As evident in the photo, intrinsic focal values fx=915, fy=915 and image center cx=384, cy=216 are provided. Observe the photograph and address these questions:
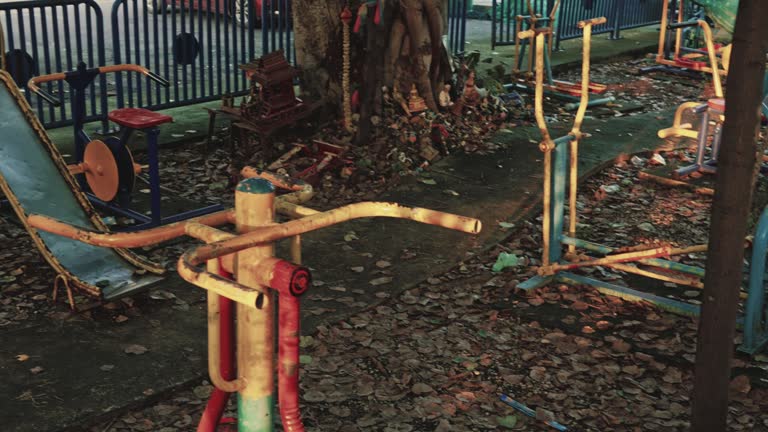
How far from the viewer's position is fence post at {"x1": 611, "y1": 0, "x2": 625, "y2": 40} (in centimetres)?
1758

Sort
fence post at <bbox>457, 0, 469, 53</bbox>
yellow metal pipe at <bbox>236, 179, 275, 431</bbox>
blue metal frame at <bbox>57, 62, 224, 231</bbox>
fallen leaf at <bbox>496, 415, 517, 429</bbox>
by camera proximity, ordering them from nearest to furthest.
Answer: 1. yellow metal pipe at <bbox>236, 179, 275, 431</bbox>
2. fallen leaf at <bbox>496, 415, 517, 429</bbox>
3. blue metal frame at <bbox>57, 62, 224, 231</bbox>
4. fence post at <bbox>457, 0, 469, 53</bbox>

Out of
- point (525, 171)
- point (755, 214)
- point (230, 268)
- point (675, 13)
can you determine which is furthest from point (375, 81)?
point (675, 13)

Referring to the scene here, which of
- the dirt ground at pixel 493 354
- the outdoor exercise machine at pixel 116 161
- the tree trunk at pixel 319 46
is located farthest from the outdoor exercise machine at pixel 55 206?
the tree trunk at pixel 319 46

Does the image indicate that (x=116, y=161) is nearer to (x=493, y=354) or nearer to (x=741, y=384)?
(x=493, y=354)

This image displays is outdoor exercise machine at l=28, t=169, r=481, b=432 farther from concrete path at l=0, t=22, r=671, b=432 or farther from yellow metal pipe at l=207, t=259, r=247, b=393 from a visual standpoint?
concrete path at l=0, t=22, r=671, b=432

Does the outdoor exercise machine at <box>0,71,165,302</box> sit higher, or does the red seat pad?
the red seat pad

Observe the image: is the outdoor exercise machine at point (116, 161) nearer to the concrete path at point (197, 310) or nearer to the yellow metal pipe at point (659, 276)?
the concrete path at point (197, 310)

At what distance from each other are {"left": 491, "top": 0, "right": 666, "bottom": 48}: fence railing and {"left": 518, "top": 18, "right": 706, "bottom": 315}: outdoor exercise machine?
29.8 ft

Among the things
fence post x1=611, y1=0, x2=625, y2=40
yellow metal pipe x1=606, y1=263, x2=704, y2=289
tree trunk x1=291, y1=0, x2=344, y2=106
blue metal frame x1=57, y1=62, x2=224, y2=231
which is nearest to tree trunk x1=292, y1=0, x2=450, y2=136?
tree trunk x1=291, y1=0, x2=344, y2=106

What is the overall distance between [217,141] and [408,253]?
11.6 ft

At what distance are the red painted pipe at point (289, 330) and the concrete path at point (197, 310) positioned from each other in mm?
2315

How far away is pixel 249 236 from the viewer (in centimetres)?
266

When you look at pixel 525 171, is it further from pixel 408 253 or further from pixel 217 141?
pixel 217 141

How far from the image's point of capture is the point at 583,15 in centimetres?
1666
